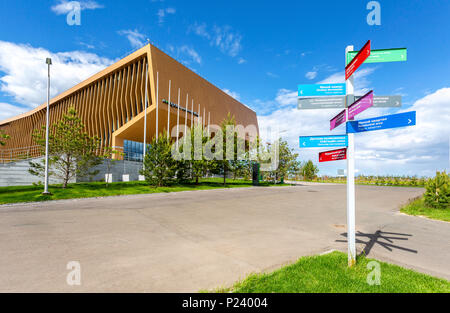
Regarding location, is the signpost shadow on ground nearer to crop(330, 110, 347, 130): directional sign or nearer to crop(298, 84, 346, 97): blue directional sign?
crop(330, 110, 347, 130): directional sign

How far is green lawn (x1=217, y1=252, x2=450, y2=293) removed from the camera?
304cm

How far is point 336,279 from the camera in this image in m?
3.35

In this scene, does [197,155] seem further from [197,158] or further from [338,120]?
[338,120]

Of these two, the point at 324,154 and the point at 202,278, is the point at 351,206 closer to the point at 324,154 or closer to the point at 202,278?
the point at 324,154

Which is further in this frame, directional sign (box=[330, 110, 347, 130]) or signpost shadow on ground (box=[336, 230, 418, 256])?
signpost shadow on ground (box=[336, 230, 418, 256])

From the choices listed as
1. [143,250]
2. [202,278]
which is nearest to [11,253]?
[143,250]

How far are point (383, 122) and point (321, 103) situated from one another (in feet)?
3.55

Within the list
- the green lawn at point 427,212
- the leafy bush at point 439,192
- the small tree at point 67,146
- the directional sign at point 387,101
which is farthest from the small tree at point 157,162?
the leafy bush at point 439,192

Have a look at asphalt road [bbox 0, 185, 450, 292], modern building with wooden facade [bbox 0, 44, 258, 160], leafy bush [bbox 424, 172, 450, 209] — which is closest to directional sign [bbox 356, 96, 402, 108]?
asphalt road [bbox 0, 185, 450, 292]

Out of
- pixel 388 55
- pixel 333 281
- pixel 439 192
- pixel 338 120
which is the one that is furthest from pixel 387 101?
pixel 439 192

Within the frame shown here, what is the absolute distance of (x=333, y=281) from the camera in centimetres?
328

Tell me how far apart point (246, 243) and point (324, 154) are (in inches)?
114

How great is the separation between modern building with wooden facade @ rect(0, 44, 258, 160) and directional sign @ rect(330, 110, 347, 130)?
2998cm

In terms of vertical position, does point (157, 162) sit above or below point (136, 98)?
below
